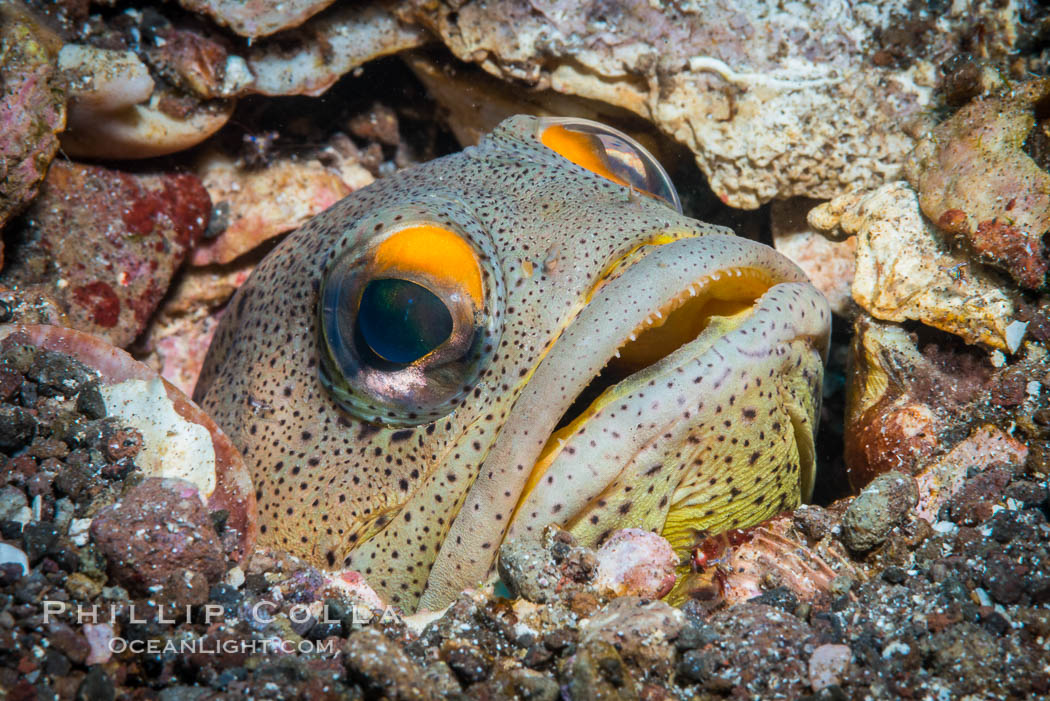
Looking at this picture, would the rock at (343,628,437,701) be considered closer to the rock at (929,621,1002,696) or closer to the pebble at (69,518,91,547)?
the pebble at (69,518,91,547)

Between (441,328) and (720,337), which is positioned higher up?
(720,337)

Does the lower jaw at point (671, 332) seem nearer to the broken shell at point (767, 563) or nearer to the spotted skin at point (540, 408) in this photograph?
the spotted skin at point (540, 408)

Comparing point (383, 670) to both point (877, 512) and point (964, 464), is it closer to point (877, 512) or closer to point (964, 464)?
point (877, 512)

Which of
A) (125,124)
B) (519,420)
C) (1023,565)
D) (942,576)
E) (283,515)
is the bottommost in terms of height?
(283,515)

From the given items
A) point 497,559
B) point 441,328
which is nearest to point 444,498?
point 497,559

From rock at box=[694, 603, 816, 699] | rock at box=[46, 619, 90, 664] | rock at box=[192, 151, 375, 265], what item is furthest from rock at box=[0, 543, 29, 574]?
rock at box=[192, 151, 375, 265]

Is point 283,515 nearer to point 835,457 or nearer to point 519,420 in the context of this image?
point 519,420

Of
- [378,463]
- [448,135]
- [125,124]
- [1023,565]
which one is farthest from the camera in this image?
[448,135]
